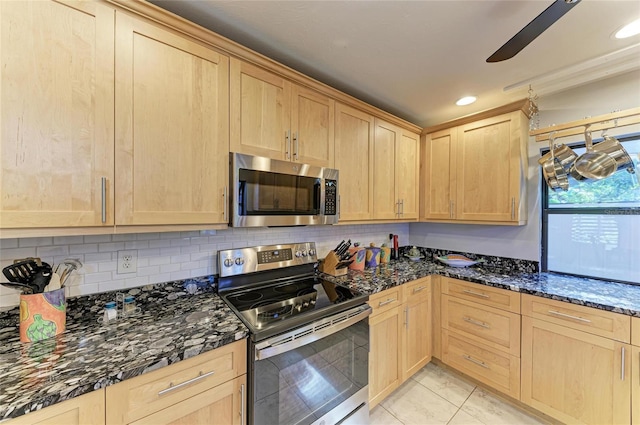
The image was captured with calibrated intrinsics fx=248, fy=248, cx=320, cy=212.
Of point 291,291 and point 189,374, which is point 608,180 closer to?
point 291,291

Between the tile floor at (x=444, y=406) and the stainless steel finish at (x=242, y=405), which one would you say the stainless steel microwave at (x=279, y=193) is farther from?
the tile floor at (x=444, y=406)

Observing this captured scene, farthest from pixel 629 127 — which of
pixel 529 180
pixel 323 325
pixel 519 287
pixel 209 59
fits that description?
pixel 209 59

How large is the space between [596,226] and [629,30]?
139 cm

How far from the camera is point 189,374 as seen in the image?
996mm

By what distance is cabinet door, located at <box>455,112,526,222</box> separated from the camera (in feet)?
6.94

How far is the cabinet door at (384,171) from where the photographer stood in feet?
7.41

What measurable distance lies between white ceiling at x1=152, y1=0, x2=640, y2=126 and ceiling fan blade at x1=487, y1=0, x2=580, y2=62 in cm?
34

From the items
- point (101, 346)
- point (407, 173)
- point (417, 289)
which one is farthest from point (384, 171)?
point (101, 346)

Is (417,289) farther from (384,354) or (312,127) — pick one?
(312,127)

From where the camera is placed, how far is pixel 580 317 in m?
1.61

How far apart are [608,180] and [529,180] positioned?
1.57 ft

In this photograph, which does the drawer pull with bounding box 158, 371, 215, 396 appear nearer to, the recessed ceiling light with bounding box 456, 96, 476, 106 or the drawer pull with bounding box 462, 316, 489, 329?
the drawer pull with bounding box 462, 316, 489, 329

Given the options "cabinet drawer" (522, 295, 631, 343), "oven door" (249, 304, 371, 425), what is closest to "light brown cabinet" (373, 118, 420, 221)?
"oven door" (249, 304, 371, 425)

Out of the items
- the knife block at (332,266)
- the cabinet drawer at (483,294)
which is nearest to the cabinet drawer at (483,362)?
the cabinet drawer at (483,294)
